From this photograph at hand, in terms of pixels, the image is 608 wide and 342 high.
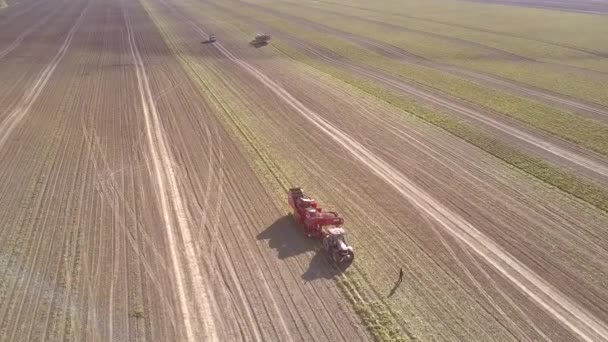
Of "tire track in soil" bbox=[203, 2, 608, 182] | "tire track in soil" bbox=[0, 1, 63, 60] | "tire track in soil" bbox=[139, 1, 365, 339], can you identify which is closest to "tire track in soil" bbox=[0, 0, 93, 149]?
"tire track in soil" bbox=[0, 1, 63, 60]

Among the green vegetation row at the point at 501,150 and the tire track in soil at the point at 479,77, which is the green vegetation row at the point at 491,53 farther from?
the green vegetation row at the point at 501,150

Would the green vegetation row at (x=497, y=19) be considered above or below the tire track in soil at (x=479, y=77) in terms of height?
below

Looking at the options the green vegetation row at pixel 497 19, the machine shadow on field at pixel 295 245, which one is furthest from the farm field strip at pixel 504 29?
the machine shadow on field at pixel 295 245

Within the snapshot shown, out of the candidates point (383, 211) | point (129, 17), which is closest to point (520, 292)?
point (383, 211)

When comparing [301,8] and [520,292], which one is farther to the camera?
[301,8]

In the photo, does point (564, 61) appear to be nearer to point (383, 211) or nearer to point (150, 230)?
point (383, 211)

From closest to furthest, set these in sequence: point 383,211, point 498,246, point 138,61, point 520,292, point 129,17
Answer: point 520,292 < point 498,246 < point 383,211 < point 138,61 < point 129,17

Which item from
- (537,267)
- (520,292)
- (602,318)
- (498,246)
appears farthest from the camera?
(498,246)

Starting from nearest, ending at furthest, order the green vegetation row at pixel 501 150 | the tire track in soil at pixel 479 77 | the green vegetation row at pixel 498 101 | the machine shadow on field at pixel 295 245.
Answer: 1. the machine shadow on field at pixel 295 245
2. the green vegetation row at pixel 501 150
3. the green vegetation row at pixel 498 101
4. the tire track in soil at pixel 479 77
